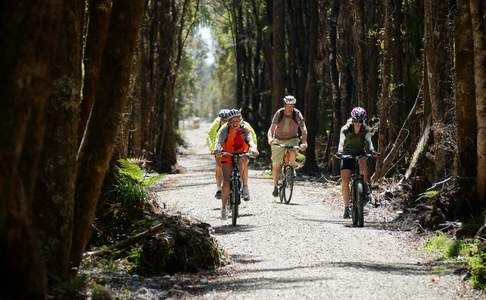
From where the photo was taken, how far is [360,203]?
45.3 ft

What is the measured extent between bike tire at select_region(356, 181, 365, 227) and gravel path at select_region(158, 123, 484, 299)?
0.22 metres

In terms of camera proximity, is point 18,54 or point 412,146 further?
point 412,146

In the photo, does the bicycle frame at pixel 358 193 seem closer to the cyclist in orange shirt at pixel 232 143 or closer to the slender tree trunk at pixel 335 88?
the cyclist in orange shirt at pixel 232 143

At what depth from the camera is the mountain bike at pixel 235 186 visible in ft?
46.3

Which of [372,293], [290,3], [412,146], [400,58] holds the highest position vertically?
[290,3]

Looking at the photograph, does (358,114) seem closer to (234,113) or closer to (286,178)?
(234,113)

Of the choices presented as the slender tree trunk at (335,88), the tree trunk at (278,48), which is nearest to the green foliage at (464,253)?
the slender tree trunk at (335,88)

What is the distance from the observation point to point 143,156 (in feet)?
95.0

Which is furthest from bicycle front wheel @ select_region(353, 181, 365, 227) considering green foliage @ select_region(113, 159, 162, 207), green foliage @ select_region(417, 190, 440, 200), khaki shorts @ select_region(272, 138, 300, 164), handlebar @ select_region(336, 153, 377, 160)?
khaki shorts @ select_region(272, 138, 300, 164)

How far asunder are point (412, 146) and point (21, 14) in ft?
45.3

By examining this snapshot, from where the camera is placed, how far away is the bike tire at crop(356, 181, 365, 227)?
1380 centimetres

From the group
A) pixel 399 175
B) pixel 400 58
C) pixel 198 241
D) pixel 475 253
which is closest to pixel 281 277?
pixel 198 241

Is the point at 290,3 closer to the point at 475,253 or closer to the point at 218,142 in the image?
the point at 218,142

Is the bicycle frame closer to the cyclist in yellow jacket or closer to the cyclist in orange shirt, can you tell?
the cyclist in orange shirt
